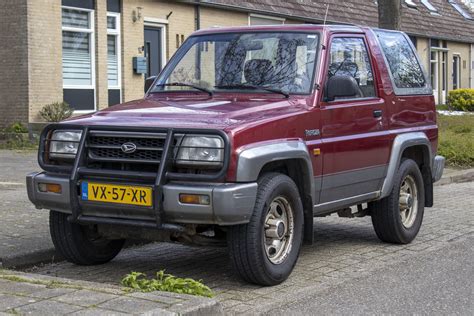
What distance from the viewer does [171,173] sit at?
5.20m

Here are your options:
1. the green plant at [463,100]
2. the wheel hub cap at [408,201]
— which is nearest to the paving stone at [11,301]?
the wheel hub cap at [408,201]

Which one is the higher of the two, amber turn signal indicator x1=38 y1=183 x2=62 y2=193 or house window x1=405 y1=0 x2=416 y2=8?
house window x1=405 y1=0 x2=416 y2=8

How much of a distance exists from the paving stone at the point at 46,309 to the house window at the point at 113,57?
44.9 ft

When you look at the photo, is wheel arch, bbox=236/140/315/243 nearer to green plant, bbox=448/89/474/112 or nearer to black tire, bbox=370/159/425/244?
black tire, bbox=370/159/425/244

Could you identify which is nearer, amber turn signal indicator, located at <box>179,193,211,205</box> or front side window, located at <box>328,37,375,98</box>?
amber turn signal indicator, located at <box>179,193,211,205</box>

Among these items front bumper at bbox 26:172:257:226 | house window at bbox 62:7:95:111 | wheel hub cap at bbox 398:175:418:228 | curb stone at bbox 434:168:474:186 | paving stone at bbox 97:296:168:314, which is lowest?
curb stone at bbox 434:168:474:186

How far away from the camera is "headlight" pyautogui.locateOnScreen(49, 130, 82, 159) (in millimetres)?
5656

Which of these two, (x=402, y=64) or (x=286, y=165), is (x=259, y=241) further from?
(x=402, y=64)

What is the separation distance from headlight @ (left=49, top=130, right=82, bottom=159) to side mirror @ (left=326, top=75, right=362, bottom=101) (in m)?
2.10

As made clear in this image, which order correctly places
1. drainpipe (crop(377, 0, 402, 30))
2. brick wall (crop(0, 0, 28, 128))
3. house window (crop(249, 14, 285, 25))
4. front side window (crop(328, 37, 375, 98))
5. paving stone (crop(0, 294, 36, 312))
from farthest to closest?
house window (crop(249, 14, 285, 25)) < brick wall (crop(0, 0, 28, 128)) < drainpipe (crop(377, 0, 402, 30)) < front side window (crop(328, 37, 375, 98)) < paving stone (crop(0, 294, 36, 312))

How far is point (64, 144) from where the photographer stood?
5719 mm

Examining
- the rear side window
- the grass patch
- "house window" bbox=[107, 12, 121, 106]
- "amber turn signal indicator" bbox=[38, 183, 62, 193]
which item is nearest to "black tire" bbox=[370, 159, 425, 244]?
the rear side window

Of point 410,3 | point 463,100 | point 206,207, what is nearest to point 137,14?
point 206,207

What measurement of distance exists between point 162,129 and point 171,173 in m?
0.32
